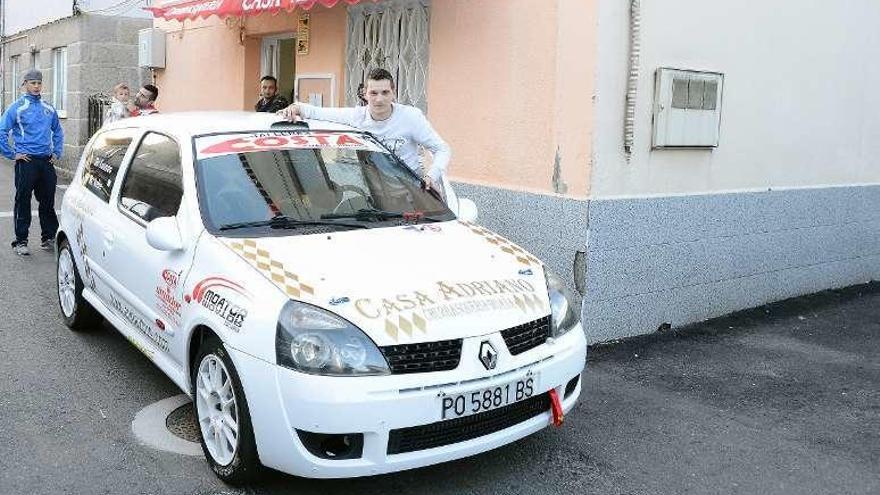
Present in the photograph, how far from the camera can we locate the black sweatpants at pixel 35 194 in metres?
8.72

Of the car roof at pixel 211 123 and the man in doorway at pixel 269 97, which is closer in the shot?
the car roof at pixel 211 123

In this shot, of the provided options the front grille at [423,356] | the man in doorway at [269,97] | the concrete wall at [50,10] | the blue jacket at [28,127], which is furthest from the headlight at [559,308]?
the concrete wall at [50,10]

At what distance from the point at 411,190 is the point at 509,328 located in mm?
1430

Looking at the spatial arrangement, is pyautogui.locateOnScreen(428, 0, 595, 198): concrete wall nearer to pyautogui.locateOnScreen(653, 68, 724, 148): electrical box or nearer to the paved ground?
pyautogui.locateOnScreen(653, 68, 724, 148): electrical box

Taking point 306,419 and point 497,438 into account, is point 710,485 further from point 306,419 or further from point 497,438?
point 306,419

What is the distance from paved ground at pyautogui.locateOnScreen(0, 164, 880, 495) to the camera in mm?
3941

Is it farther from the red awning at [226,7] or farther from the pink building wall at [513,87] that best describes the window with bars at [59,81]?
the pink building wall at [513,87]

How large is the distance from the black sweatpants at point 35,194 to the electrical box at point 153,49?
3908 mm

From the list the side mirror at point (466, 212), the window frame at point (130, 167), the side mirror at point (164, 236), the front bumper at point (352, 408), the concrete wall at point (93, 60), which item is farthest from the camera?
the concrete wall at point (93, 60)

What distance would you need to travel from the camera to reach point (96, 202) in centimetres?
545

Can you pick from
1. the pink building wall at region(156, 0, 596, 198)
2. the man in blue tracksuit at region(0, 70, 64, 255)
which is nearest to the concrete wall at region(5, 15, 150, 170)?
the man in blue tracksuit at region(0, 70, 64, 255)

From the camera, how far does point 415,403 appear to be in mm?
3412

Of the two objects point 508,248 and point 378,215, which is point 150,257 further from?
point 508,248

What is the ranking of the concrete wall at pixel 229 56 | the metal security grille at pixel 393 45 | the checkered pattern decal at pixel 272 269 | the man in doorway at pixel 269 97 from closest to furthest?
the checkered pattern decal at pixel 272 269 < the metal security grille at pixel 393 45 < the concrete wall at pixel 229 56 < the man in doorway at pixel 269 97
